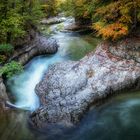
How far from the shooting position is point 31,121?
1054 cm

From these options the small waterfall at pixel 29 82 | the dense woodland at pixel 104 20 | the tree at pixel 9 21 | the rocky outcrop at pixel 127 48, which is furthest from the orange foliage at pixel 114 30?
the tree at pixel 9 21

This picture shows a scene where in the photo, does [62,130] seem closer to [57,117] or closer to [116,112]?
[57,117]

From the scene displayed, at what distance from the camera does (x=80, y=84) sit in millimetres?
12000

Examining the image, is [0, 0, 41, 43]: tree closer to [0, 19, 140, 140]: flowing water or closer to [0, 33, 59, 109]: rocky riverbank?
[0, 33, 59, 109]: rocky riverbank

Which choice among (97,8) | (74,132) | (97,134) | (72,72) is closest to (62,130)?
(74,132)

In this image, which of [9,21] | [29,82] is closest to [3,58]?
[29,82]

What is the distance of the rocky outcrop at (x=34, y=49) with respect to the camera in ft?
53.3

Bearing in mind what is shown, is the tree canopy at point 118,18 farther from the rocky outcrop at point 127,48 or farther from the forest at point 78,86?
the rocky outcrop at point 127,48

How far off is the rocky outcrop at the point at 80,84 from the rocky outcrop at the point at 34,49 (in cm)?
311

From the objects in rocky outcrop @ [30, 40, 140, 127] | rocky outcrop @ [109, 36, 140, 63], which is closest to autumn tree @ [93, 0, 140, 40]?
rocky outcrop @ [109, 36, 140, 63]

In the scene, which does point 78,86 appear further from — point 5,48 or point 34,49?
point 34,49

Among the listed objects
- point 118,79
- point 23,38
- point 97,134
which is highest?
point 23,38

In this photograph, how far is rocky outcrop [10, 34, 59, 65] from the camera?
16234 mm

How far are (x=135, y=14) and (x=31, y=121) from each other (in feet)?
26.0
